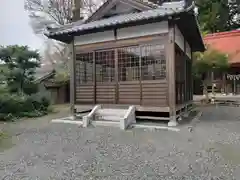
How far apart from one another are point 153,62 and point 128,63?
0.89 m

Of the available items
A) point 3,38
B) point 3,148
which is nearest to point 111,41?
point 3,148

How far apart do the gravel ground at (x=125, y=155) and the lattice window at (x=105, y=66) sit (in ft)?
8.31

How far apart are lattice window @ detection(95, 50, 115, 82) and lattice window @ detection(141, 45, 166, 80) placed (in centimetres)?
119

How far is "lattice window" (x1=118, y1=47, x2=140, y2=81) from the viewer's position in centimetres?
812

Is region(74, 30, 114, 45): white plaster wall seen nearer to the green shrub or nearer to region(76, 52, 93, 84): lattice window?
region(76, 52, 93, 84): lattice window

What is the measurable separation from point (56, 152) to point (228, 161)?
323 cm

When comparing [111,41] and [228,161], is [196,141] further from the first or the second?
[111,41]

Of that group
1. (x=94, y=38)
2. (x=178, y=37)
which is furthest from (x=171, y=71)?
(x=94, y=38)

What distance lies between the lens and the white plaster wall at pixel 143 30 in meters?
7.55

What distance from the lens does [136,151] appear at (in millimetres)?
4801

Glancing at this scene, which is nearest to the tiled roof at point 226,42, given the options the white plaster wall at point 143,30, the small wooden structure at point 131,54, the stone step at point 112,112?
the small wooden structure at point 131,54

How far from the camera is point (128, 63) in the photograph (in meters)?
8.24

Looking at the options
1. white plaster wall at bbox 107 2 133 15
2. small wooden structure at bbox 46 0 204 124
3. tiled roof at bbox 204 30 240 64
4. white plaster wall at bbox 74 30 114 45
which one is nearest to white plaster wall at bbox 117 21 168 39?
small wooden structure at bbox 46 0 204 124

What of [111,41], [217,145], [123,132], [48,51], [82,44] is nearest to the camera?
[217,145]
